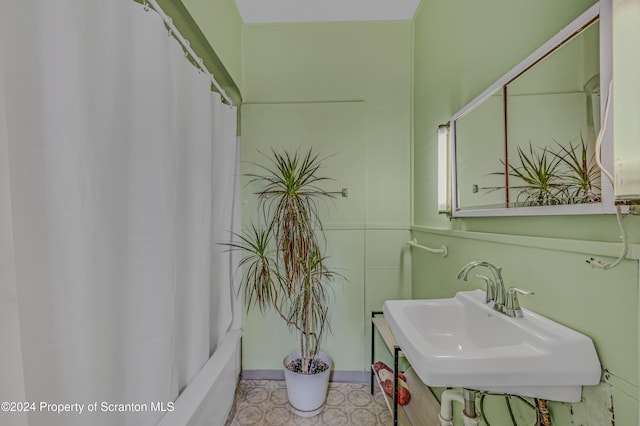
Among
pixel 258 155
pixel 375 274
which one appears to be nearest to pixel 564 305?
pixel 375 274

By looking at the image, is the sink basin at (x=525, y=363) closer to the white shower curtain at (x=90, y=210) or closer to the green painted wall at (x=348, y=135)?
the white shower curtain at (x=90, y=210)

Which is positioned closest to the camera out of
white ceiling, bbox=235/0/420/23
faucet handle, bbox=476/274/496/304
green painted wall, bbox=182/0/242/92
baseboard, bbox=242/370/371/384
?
faucet handle, bbox=476/274/496/304

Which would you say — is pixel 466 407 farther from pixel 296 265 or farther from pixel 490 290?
pixel 296 265

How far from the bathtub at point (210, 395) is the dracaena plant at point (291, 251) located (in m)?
0.40

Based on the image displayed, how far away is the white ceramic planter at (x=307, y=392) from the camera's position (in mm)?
1640

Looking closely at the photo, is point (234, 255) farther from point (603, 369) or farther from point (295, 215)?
point (603, 369)

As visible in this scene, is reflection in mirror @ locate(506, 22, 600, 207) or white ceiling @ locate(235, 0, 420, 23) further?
white ceiling @ locate(235, 0, 420, 23)

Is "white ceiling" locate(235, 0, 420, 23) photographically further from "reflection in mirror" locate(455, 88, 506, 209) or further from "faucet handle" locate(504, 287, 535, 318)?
"faucet handle" locate(504, 287, 535, 318)

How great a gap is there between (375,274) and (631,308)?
56.6 inches

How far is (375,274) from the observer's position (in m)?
1.98

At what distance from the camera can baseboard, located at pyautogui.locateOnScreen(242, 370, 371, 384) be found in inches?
77.0

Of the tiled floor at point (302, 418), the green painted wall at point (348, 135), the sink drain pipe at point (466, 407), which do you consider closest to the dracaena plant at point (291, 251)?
the green painted wall at point (348, 135)

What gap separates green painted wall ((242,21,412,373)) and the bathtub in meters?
0.41

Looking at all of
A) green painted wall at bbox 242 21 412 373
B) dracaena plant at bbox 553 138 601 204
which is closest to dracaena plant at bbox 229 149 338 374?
green painted wall at bbox 242 21 412 373
